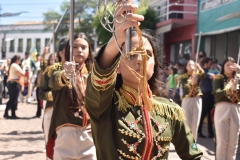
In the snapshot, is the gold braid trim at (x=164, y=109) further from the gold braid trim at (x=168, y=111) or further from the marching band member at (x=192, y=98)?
the marching band member at (x=192, y=98)

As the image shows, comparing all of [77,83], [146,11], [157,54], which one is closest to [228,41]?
[146,11]

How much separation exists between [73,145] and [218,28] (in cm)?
1106

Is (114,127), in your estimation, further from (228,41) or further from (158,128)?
(228,41)

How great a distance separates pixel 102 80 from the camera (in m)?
1.94

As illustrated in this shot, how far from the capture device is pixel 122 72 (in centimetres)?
222

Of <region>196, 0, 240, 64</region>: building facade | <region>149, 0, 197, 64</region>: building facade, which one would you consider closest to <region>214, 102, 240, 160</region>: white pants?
<region>196, 0, 240, 64</region>: building facade

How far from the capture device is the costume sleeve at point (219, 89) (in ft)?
19.2

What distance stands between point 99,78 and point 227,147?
450 cm

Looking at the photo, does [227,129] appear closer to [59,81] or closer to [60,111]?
[60,111]

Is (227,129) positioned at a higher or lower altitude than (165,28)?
lower

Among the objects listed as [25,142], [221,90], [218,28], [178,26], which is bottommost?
[25,142]

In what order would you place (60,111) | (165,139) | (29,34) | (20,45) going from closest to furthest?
1. (165,139)
2. (60,111)
3. (29,34)
4. (20,45)

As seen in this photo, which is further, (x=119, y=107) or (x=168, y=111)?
(x=168, y=111)

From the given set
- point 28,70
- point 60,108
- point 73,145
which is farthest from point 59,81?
point 28,70
